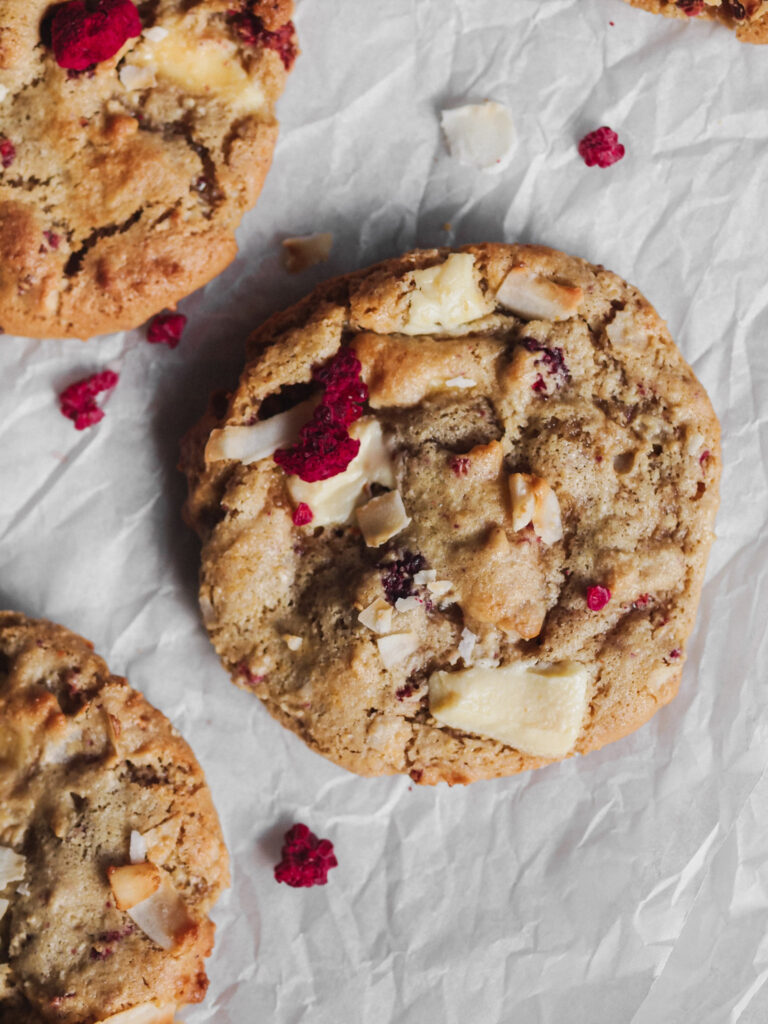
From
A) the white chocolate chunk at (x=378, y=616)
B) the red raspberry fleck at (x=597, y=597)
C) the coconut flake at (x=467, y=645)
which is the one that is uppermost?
the white chocolate chunk at (x=378, y=616)

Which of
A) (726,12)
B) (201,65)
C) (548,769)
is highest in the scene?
(201,65)

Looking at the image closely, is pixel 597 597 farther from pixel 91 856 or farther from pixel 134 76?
pixel 134 76

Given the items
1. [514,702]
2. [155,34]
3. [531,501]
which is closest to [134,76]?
[155,34]

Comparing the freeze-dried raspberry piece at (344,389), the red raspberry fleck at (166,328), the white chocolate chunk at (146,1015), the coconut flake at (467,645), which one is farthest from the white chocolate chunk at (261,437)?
the white chocolate chunk at (146,1015)

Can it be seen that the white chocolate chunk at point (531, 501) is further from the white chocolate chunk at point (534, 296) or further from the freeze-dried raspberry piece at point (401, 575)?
the white chocolate chunk at point (534, 296)

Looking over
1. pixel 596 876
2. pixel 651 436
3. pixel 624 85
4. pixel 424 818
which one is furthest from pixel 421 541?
pixel 624 85
